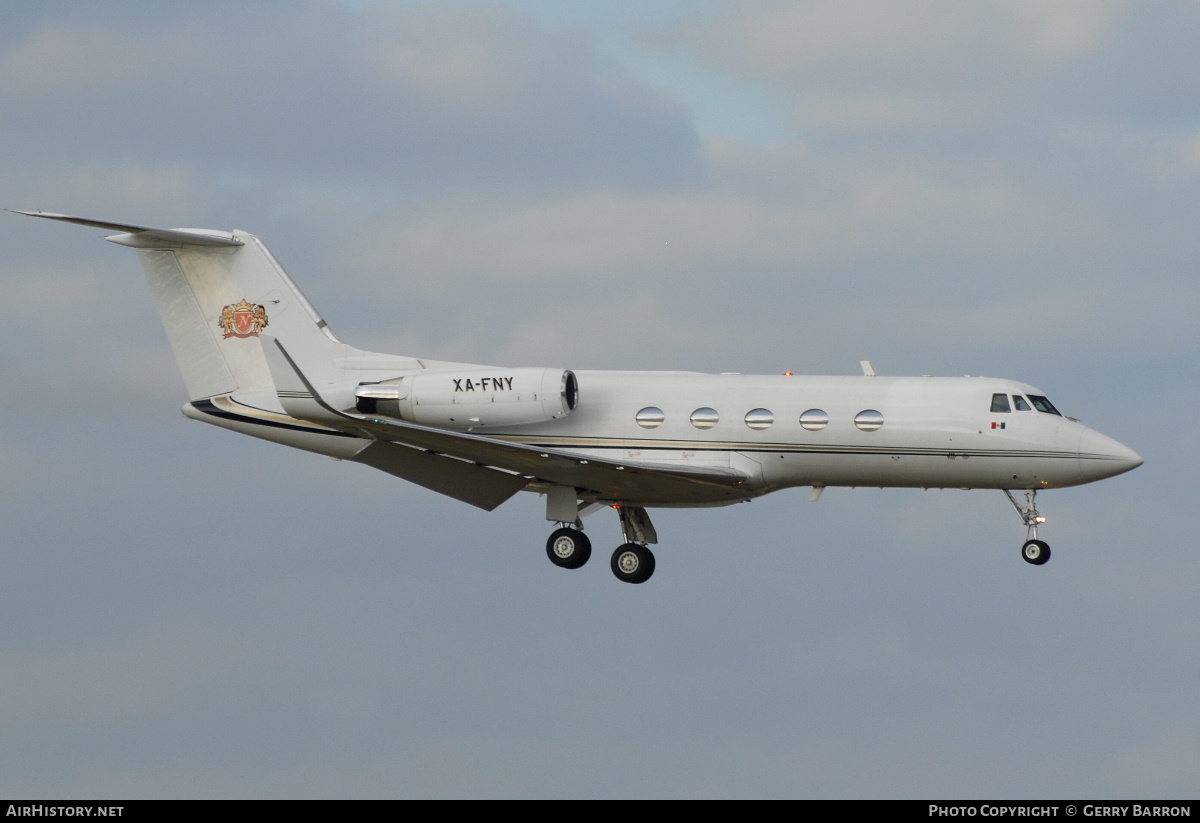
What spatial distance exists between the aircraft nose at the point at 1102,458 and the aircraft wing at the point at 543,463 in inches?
255

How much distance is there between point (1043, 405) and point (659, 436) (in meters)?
7.49

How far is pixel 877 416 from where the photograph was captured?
3041 centimetres

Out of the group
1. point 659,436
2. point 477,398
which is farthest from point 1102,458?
point 477,398

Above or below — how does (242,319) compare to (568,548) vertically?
above

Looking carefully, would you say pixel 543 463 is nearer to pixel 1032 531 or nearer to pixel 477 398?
pixel 477 398

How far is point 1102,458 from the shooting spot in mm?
30328

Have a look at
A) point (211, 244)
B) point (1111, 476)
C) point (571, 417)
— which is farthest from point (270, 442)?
point (1111, 476)

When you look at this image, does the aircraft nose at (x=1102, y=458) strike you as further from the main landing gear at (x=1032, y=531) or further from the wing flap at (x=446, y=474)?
the wing flap at (x=446, y=474)

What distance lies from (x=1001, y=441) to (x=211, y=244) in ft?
56.0

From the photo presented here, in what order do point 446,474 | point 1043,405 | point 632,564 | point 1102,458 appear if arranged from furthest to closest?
1. point 632,564
2. point 446,474
3. point 1043,405
4. point 1102,458

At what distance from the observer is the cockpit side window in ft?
101

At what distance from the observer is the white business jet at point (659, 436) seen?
99.4ft

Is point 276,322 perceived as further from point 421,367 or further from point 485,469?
point 485,469

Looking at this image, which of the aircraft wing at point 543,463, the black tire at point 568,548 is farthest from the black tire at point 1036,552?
the black tire at point 568,548
